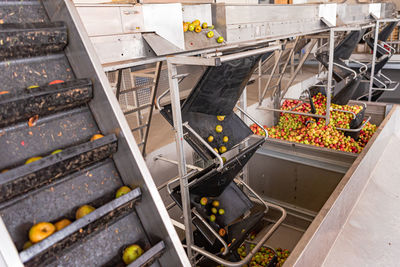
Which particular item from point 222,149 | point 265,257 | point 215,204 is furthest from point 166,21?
point 265,257

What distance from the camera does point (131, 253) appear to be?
1.04 m

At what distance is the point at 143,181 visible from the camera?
1.06m

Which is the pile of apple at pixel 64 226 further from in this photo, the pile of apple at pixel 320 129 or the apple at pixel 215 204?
the pile of apple at pixel 320 129

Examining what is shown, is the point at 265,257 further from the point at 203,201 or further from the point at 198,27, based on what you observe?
the point at 198,27

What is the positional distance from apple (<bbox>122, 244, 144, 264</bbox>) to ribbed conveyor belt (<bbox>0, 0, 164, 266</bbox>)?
0.03 meters

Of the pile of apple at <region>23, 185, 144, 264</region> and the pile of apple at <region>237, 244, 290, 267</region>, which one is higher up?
the pile of apple at <region>23, 185, 144, 264</region>

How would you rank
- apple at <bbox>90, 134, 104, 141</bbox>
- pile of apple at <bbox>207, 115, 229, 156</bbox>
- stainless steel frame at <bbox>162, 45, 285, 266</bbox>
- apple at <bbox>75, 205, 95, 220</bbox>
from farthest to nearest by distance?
pile of apple at <bbox>207, 115, 229, 156</bbox> < stainless steel frame at <bbox>162, 45, 285, 266</bbox> < apple at <bbox>90, 134, 104, 141</bbox> < apple at <bbox>75, 205, 95, 220</bbox>

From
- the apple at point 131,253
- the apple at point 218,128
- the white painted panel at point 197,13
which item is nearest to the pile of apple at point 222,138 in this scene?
the apple at point 218,128

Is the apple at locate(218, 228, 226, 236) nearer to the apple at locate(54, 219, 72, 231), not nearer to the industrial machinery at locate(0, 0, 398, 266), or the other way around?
the industrial machinery at locate(0, 0, 398, 266)

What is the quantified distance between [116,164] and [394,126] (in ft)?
14.2

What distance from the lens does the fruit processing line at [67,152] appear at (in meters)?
0.92

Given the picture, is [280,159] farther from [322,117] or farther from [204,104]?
[204,104]

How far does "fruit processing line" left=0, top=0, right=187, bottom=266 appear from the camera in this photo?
92 centimetres

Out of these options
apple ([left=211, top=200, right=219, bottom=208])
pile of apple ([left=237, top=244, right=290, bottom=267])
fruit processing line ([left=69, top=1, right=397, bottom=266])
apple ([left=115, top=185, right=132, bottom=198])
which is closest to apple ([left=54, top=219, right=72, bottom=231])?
apple ([left=115, top=185, right=132, bottom=198])
